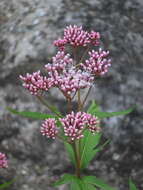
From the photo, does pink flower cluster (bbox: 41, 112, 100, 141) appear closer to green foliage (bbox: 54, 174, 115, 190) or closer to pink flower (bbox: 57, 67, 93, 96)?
pink flower (bbox: 57, 67, 93, 96)

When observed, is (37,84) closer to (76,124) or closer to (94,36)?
(76,124)

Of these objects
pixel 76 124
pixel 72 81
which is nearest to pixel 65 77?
pixel 72 81

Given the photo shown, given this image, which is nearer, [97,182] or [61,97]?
[97,182]

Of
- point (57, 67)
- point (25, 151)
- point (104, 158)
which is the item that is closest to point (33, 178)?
point (25, 151)

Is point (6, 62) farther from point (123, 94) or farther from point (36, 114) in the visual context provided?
point (36, 114)

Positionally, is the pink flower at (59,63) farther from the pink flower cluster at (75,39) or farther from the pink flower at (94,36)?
the pink flower at (94,36)

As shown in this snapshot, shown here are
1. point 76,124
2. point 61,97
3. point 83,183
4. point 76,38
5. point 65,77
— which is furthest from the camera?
point 61,97
